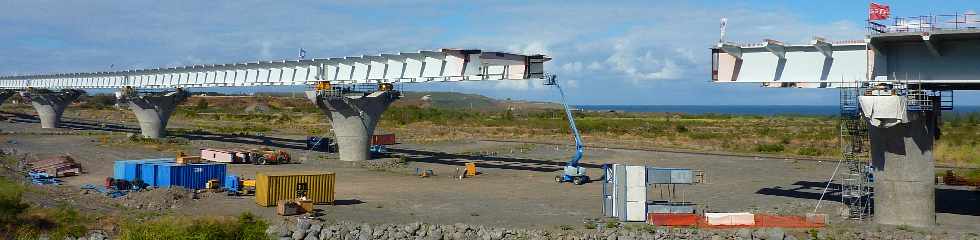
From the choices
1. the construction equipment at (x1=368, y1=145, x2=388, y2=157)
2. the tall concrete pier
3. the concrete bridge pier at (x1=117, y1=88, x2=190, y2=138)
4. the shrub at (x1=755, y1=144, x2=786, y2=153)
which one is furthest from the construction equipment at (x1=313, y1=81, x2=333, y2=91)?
the tall concrete pier

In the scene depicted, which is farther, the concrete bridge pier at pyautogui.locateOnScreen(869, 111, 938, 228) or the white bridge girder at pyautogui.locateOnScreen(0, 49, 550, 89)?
the white bridge girder at pyautogui.locateOnScreen(0, 49, 550, 89)

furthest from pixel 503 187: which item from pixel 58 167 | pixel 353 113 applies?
pixel 58 167

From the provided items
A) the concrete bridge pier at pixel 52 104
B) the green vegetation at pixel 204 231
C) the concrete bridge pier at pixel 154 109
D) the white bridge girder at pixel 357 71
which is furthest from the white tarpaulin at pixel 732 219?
the concrete bridge pier at pixel 52 104

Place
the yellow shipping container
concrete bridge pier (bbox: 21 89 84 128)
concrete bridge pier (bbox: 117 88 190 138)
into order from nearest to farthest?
the yellow shipping container < concrete bridge pier (bbox: 117 88 190 138) < concrete bridge pier (bbox: 21 89 84 128)

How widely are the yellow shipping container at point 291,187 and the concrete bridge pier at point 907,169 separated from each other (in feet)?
63.6

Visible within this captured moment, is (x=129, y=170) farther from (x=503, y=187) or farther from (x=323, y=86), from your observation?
(x=503, y=187)

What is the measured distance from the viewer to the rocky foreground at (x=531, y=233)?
23.2 meters

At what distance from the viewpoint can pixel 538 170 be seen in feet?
157

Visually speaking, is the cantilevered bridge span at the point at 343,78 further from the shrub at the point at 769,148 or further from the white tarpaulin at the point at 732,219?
the shrub at the point at 769,148

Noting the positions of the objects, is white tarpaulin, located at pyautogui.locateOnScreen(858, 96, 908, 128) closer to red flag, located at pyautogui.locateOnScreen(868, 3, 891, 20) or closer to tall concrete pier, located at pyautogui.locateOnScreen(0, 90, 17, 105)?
red flag, located at pyautogui.locateOnScreen(868, 3, 891, 20)

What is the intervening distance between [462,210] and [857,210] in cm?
1424

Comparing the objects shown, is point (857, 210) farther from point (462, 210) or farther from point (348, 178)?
point (348, 178)

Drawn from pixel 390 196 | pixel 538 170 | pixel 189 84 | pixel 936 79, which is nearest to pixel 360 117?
pixel 538 170

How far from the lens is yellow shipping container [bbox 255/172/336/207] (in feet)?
98.2
